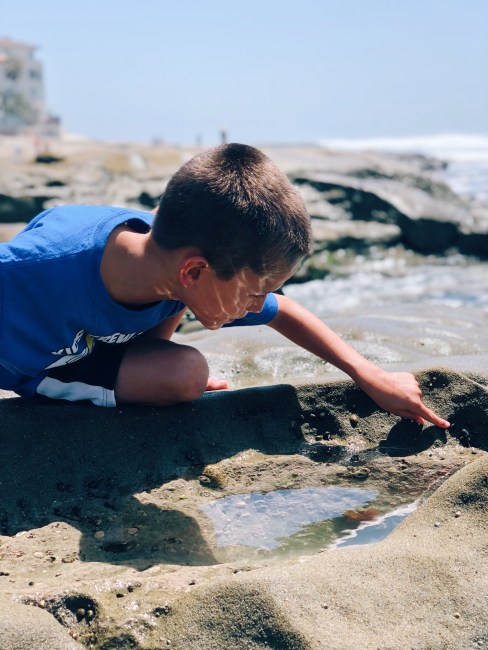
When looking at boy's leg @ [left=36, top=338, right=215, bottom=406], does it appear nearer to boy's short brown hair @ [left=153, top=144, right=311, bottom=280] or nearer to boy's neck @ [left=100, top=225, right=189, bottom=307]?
boy's neck @ [left=100, top=225, right=189, bottom=307]

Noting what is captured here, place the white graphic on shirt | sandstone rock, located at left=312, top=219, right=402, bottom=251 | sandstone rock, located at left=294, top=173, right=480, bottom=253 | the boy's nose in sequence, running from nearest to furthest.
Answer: the boy's nose
the white graphic on shirt
sandstone rock, located at left=312, top=219, right=402, bottom=251
sandstone rock, located at left=294, top=173, right=480, bottom=253

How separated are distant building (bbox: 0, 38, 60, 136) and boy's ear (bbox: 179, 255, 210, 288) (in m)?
61.3

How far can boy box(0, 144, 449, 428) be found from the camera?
238cm

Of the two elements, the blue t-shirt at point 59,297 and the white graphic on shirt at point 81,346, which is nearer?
the blue t-shirt at point 59,297

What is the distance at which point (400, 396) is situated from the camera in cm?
301

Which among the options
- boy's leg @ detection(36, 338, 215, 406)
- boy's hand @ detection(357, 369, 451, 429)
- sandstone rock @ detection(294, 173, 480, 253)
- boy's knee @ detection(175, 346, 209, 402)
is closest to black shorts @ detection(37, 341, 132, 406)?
boy's leg @ detection(36, 338, 215, 406)

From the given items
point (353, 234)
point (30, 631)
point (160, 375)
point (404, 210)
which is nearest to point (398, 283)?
point (353, 234)

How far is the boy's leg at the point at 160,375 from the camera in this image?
116 inches

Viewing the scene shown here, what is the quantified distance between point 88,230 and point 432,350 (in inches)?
85.0

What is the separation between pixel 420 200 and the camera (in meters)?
11.9

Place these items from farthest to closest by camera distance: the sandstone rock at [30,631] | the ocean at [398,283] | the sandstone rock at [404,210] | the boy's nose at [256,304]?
the sandstone rock at [404,210] → the ocean at [398,283] → the boy's nose at [256,304] → the sandstone rock at [30,631]

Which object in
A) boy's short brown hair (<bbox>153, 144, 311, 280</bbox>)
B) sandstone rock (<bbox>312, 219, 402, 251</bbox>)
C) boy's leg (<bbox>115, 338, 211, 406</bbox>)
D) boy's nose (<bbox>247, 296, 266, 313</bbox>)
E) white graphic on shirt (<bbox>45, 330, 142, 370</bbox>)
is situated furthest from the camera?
sandstone rock (<bbox>312, 219, 402, 251</bbox>)

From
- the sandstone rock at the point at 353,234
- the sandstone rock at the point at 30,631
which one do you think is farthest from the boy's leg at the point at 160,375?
the sandstone rock at the point at 353,234

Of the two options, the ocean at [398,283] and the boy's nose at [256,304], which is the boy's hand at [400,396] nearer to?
the boy's nose at [256,304]
